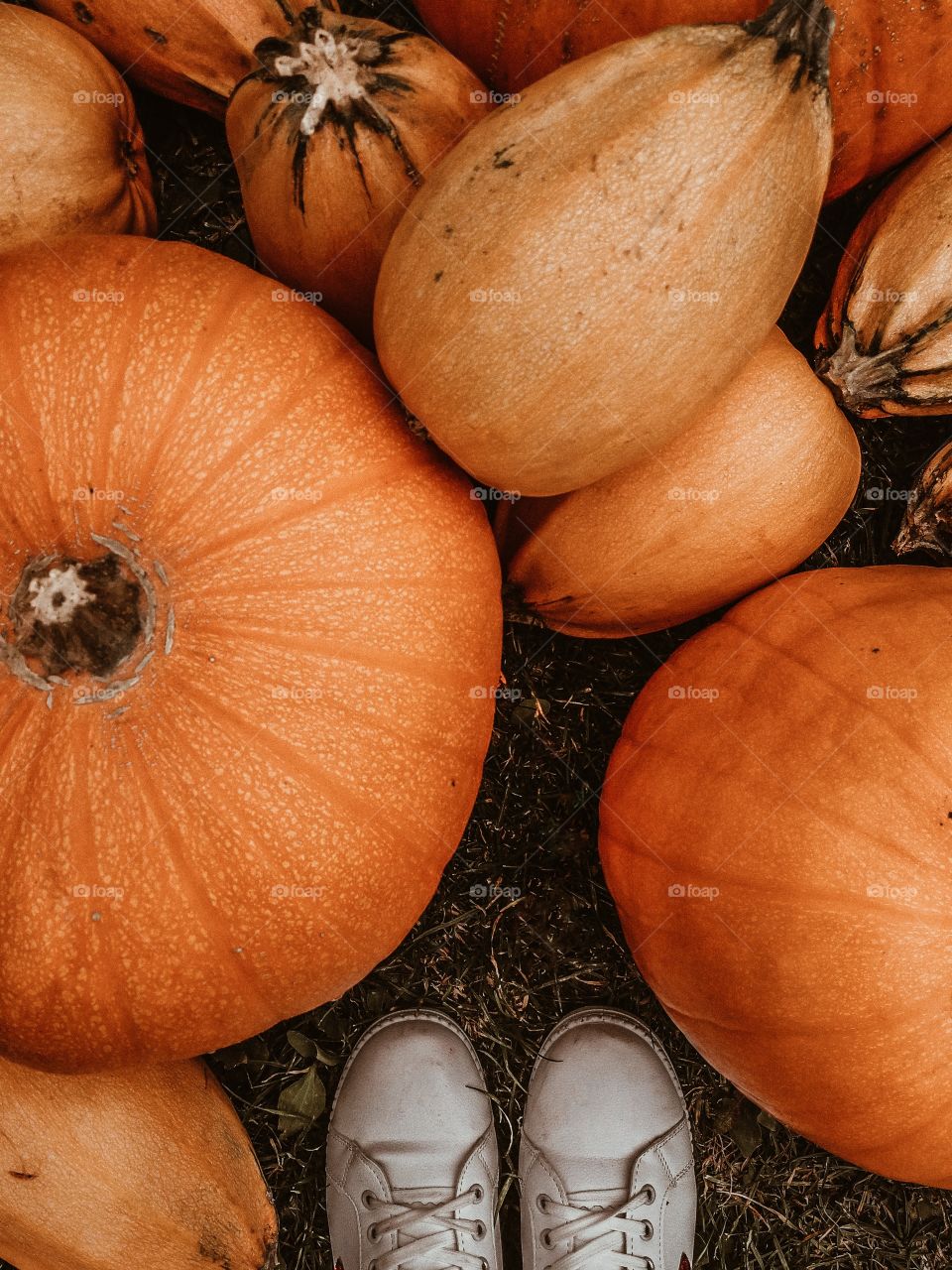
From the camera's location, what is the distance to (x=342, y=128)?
1.17 metres

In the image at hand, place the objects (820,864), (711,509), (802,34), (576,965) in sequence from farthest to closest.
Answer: (576,965), (711,509), (820,864), (802,34)

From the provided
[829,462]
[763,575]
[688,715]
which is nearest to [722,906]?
[688,715]

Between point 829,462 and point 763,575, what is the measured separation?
0.21m

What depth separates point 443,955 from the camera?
1862mm

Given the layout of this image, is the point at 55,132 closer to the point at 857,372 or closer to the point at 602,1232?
the point at 857,372

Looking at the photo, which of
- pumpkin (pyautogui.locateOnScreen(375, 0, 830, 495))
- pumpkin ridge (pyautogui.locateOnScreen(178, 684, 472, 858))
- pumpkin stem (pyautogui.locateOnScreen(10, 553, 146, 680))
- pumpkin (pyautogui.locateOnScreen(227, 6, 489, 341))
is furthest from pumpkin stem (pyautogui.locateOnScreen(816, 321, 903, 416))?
pumpkin stem (pyautogui.locateOnScreen(10, 553, 146, 680))

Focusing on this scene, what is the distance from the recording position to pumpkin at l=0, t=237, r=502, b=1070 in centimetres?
109

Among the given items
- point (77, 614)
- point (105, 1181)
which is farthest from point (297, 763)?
point (105, 1181)

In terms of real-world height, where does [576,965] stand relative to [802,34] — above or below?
below

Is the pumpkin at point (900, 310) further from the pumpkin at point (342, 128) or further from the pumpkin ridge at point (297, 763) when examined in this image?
the pumpkin ridge at point (297, 763)

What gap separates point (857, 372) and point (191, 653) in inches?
42.3

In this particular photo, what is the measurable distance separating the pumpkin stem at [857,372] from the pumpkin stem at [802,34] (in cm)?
54

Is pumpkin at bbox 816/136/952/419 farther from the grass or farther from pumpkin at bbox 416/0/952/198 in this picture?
the grass

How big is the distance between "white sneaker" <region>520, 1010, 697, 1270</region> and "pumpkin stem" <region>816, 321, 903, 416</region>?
1.23 meters
